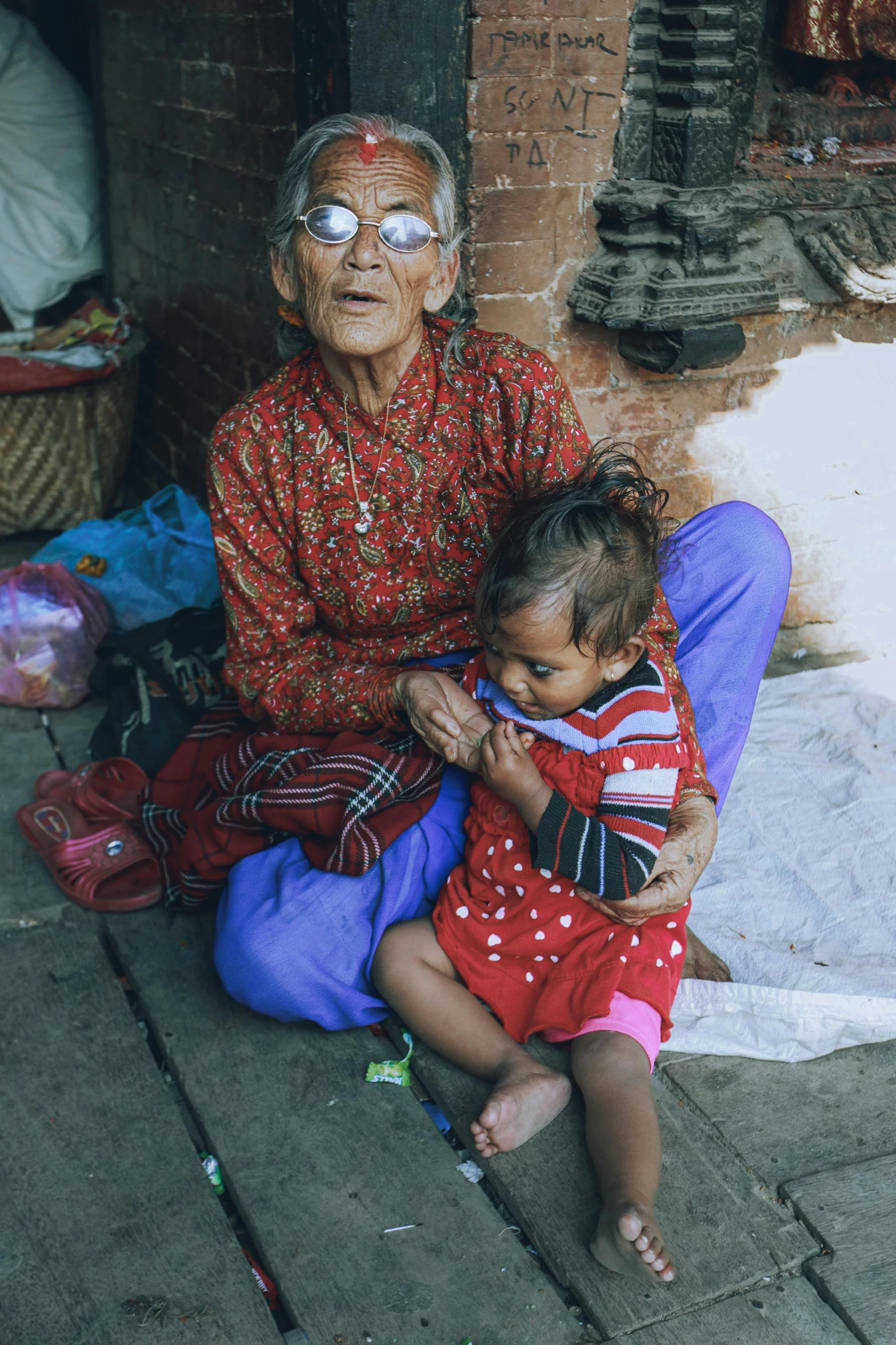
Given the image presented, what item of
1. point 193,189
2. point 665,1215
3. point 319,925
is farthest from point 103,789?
point 193,189

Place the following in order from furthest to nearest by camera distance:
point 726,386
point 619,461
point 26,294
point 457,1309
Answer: point 26,294, point 726,386, point 619,461, point 457,1309

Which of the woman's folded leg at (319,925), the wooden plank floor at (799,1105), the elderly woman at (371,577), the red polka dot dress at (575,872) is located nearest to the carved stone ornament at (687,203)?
the elderly woman at (371,577)

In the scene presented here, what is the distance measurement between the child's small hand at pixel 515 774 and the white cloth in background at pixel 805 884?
54 centimetres

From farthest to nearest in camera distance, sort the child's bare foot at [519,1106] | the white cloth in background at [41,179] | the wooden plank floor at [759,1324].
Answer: the white cloth in background at [41,179] < the child's bare foot at [519,1106] < the wooden plank floor at [759,1324]

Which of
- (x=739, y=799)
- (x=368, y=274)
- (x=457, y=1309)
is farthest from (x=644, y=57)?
(x=457, y=1309)

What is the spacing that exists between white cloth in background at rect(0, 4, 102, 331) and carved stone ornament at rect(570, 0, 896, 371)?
2.69 m

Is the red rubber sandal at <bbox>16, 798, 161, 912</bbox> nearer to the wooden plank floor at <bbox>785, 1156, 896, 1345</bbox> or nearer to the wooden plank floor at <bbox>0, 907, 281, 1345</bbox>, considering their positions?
the wooden plank floor at <bbox>0, 907, 281, 1345</bbox>

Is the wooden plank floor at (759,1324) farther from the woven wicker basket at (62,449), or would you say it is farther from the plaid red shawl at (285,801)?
the woven wicker basket at (62,449)

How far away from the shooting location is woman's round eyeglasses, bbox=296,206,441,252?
6.74 ft

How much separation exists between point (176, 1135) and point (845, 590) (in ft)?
8.24

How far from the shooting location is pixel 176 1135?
6.39ft

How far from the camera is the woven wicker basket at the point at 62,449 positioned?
4.13 metres

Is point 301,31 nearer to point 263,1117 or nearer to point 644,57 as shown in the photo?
point 644,57

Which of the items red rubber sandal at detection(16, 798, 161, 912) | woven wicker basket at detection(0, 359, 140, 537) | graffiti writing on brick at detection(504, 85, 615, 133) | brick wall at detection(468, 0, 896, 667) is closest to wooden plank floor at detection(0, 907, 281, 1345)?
red rubber sandal at detection(16, 798, 161, 912)
